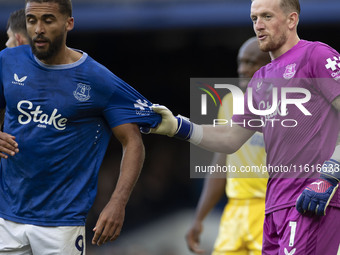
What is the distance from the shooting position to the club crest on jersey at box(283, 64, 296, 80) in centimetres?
516

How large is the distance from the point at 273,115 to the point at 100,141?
121 centimetres

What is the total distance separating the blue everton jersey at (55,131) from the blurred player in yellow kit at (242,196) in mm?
2201

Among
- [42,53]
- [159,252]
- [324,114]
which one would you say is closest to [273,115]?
[324,114]

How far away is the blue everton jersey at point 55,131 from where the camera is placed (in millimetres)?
5027

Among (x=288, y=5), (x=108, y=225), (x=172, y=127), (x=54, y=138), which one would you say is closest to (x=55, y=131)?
(x=54, y=138)

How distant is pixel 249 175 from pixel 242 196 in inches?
8.4

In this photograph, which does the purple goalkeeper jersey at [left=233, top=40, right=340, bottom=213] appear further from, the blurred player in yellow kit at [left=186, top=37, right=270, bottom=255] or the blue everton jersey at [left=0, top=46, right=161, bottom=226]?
the blurred player in yellow kit at [left=186, top=37, right=270, bottom=255]

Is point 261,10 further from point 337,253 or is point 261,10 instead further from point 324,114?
point 337,253

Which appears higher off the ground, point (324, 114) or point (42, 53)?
point (42, 53)

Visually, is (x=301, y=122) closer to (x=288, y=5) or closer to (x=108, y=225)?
(x=288, y=5)

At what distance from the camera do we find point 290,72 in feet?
17.0

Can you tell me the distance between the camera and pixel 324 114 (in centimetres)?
505

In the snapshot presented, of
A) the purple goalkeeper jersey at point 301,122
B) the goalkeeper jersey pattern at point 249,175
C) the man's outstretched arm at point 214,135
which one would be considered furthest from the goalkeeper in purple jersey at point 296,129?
the goalkeeper jersey pattern at point 249,175

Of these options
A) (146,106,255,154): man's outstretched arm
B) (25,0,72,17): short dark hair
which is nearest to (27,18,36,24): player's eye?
(25,0,72,17): short dark hair
